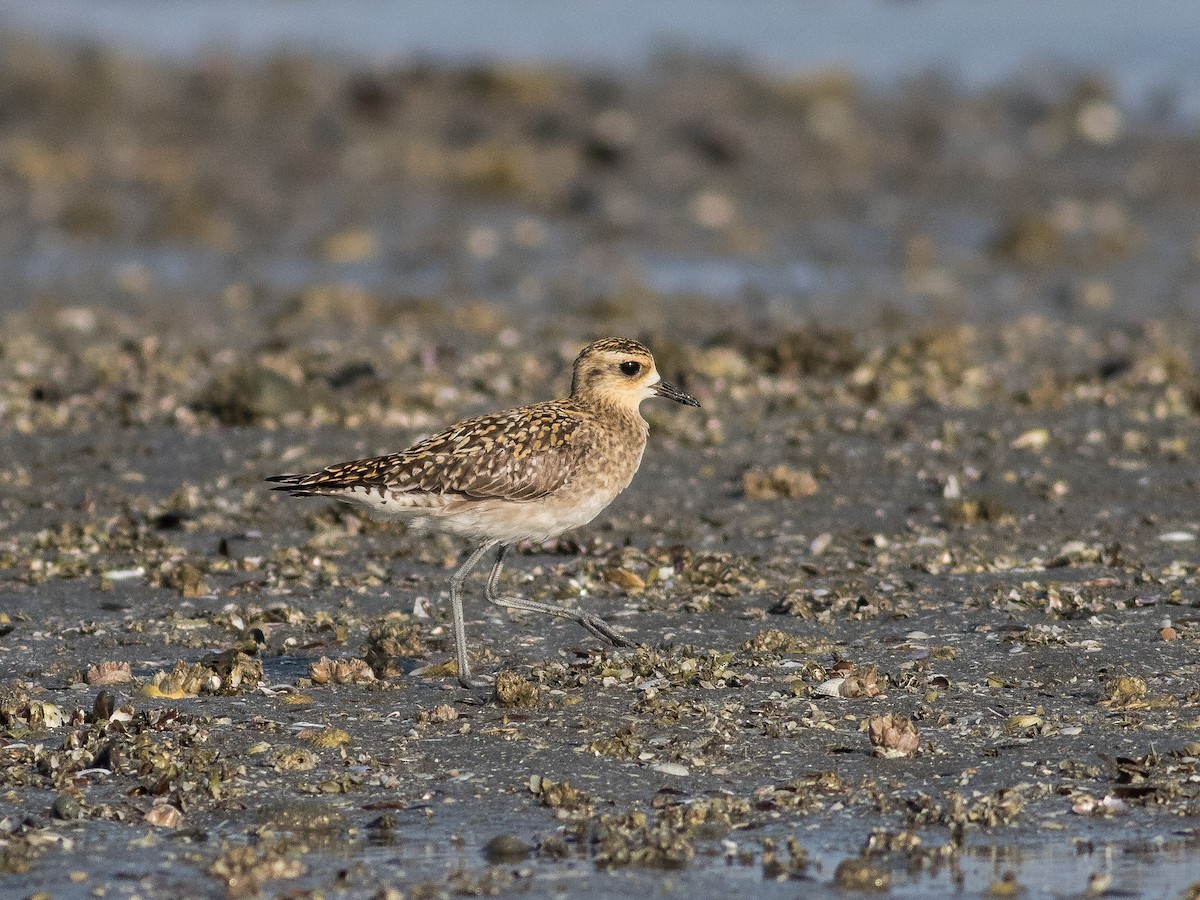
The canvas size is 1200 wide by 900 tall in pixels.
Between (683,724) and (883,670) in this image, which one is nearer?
(683,724)

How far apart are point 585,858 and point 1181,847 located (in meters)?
2.22

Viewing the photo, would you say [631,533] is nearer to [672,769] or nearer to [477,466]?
[477,466]

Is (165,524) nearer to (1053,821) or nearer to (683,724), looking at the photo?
(683,724)

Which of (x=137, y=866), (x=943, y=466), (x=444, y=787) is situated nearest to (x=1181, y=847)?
(x=444, y=787)

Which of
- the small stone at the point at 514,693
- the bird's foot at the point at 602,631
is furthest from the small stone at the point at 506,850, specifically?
the bird's foot at the point at 602,631

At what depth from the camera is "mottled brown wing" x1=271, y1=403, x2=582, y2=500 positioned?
378 inches

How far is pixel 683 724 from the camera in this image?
28.3 ft

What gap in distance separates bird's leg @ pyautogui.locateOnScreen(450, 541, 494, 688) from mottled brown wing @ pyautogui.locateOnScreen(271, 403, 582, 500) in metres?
0.40

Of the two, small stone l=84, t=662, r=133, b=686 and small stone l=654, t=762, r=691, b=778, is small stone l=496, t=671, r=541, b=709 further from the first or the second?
small stone l=84, t=662, r=133, b=686

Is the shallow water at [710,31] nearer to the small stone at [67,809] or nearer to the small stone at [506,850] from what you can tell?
the small stone at [506,850]

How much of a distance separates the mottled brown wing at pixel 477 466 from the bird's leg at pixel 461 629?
1.32ft

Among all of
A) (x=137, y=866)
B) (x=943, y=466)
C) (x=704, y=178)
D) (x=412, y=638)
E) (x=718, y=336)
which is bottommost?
(x=137, y=866)

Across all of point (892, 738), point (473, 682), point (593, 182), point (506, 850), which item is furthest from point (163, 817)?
point (593, 182)

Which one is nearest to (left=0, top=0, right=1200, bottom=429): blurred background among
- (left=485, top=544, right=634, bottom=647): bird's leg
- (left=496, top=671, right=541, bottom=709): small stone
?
(left=485, top=544, right=634, bottom=647): bird's leg
